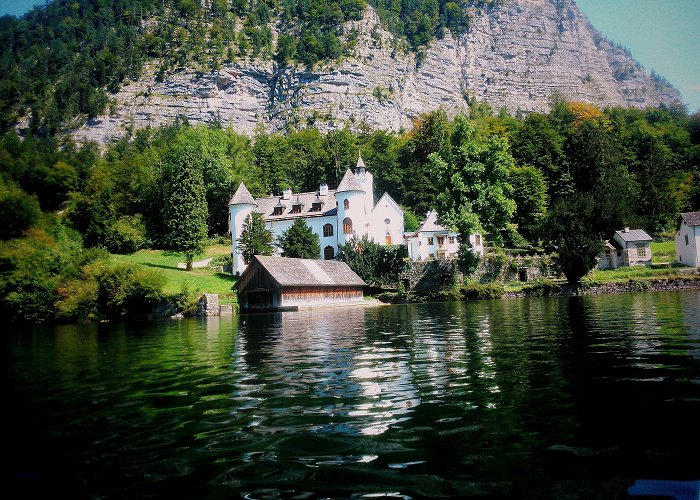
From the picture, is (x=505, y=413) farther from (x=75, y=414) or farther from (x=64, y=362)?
(x=64, y=362)

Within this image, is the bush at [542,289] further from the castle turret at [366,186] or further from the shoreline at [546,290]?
the castle turret at [366,186]

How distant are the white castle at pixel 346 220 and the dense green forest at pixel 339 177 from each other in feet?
21.3

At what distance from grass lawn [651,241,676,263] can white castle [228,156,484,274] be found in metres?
24.7

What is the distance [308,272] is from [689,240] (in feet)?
Answer: 157

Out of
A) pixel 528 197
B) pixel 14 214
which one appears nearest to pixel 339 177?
pixel 528 197

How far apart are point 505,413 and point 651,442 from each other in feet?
6.55

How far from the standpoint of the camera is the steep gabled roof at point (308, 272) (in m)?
47.7

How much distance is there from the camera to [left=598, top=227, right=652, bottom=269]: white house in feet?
211

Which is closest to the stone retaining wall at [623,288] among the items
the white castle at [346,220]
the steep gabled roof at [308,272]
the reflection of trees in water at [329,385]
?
the white castle at [346,220]

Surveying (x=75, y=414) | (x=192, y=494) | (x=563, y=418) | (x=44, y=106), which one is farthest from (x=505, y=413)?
(x=44, y=106)

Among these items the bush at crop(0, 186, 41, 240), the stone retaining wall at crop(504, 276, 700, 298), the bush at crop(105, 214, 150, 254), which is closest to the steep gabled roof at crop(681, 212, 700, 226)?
the stone retaining wall at crop(504, 276, 700, 298)

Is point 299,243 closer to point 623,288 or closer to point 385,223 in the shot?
point 385,223

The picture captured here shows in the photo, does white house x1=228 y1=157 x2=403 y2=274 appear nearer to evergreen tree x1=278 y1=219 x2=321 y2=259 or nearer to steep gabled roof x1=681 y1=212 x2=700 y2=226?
evergreen tree x1=278 y1=219 x2=321 y2=259

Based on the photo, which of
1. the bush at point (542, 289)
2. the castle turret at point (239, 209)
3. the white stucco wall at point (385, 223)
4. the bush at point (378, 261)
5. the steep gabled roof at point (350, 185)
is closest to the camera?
the bush at point (542, 289)
